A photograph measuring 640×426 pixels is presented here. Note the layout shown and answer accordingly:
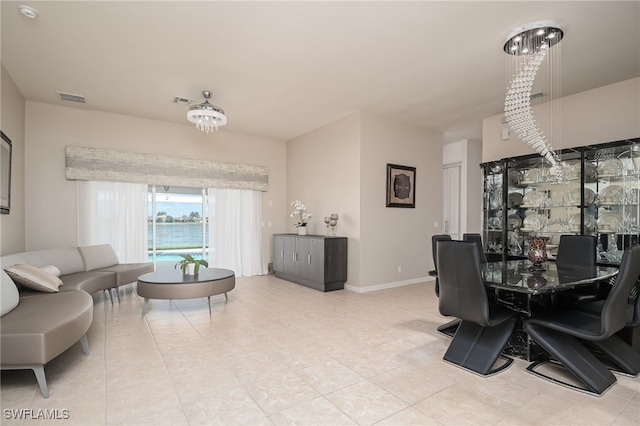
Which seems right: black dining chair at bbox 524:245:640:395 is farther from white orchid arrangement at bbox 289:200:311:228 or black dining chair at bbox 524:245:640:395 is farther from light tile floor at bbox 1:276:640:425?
white orchid arrangement at bbox 289:200:311:228

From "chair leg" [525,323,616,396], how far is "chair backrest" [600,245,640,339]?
31cm

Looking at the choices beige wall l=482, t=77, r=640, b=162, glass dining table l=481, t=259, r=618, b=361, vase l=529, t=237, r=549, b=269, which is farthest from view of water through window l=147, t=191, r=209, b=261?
beige wall l=482, t=77, r=640, b=162

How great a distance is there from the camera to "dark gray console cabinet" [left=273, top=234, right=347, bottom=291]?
539cm

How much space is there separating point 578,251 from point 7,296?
17.4ft

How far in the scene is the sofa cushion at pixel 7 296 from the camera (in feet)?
8.14

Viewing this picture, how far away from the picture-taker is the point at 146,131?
5.80 metres

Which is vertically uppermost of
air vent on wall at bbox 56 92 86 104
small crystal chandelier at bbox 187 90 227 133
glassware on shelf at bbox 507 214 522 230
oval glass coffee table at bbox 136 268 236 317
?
air vent on wall at bbox 56 92 86 104

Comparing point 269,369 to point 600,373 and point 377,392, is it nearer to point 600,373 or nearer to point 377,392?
point 377,392

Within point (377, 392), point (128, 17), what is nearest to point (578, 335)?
point (377, 392)

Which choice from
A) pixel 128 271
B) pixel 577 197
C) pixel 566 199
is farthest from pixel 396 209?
pixel 128 271

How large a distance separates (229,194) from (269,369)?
178 inches

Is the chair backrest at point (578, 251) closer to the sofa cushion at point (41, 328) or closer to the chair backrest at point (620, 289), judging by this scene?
the chair backrest at point (620, 289)

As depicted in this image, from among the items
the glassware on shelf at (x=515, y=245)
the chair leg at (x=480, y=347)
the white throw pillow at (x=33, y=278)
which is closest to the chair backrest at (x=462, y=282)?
the chair leg at (x=480, y=347)

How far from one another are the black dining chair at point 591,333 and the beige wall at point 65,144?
18.8ft
